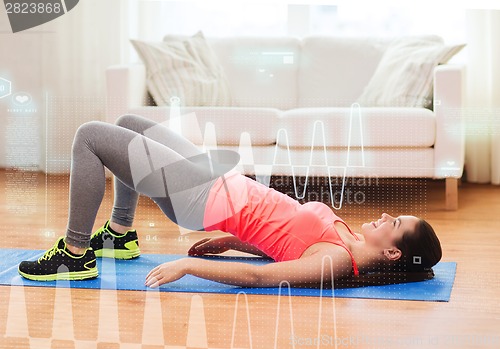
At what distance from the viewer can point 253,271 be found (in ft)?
5.95

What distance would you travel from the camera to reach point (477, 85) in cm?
400

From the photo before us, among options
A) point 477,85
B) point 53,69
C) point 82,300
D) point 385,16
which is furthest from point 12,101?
point 82,300

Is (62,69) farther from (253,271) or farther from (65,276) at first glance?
(253,271)

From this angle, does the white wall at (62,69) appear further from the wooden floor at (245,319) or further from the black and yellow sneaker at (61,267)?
the black and yellow sneaker at (61,267)

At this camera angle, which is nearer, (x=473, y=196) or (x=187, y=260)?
(x=187, y=260)

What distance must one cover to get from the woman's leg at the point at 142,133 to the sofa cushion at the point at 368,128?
3.45 ft

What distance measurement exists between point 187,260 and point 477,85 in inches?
105

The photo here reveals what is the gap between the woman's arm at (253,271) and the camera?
5.93ft

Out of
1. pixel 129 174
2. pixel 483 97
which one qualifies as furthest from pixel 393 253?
pixel 483 97

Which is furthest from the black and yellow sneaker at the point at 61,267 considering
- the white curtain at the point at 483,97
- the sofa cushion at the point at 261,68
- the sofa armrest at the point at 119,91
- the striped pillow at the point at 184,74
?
the white curtain at the point at 483,97

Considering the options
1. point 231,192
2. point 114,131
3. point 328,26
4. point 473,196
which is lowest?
point 473,196

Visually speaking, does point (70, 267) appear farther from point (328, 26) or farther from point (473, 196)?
point (328, 26)

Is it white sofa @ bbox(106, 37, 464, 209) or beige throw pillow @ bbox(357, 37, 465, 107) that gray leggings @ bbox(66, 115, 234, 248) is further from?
beige throw pillow @ bbox(357, 37, 465, 107)

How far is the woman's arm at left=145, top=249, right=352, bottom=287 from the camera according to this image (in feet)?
5.93
